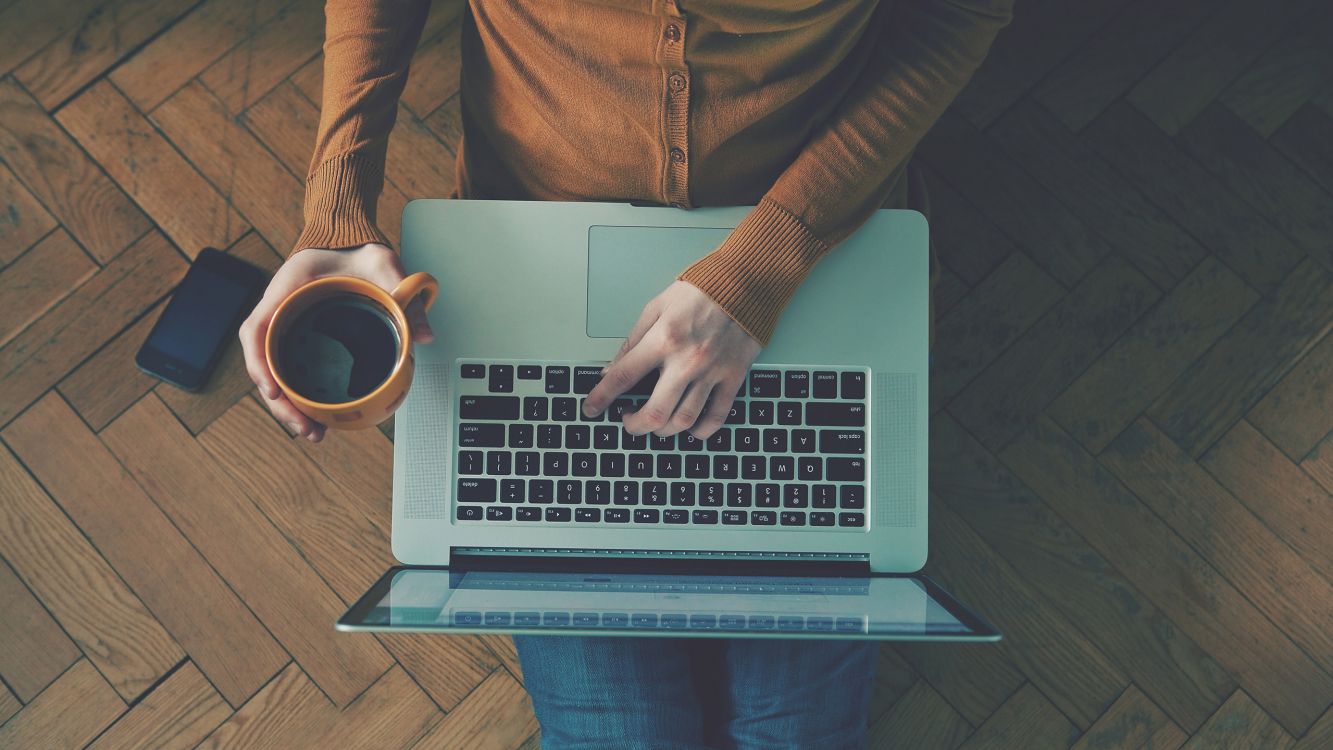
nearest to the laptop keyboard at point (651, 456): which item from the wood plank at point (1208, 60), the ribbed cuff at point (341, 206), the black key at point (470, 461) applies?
the black key at point (470, 461)

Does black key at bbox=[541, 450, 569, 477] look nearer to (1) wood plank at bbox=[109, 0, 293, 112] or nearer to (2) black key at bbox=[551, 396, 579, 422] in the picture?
(2) black key at bbox=[551, 396, 579, 422]

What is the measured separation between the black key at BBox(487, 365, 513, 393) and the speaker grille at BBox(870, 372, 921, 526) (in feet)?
1.03

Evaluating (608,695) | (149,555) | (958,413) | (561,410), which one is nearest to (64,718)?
(149,555)

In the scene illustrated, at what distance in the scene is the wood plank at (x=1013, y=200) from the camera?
1163 mm

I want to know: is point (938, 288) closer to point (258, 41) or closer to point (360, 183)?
point (360, 183)

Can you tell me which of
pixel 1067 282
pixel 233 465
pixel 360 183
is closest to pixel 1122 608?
pixel 1067 282

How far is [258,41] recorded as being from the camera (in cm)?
121

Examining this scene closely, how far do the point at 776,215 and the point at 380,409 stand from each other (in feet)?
1.16

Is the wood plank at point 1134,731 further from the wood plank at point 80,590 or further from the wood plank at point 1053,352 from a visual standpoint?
the wood plank at point 80,590

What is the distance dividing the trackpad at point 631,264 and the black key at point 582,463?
0.34 ft

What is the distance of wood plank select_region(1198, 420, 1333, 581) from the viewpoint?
3.66 feet

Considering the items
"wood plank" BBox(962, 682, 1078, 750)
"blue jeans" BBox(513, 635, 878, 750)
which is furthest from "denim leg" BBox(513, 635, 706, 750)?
"wood plank" BBox(962, 682, 1078, 750)

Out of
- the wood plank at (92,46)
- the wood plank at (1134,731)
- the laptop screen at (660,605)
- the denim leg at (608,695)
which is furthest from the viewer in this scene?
the wood plank at (92,46)

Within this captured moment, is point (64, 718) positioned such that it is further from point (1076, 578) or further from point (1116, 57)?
point (1116, 57)
